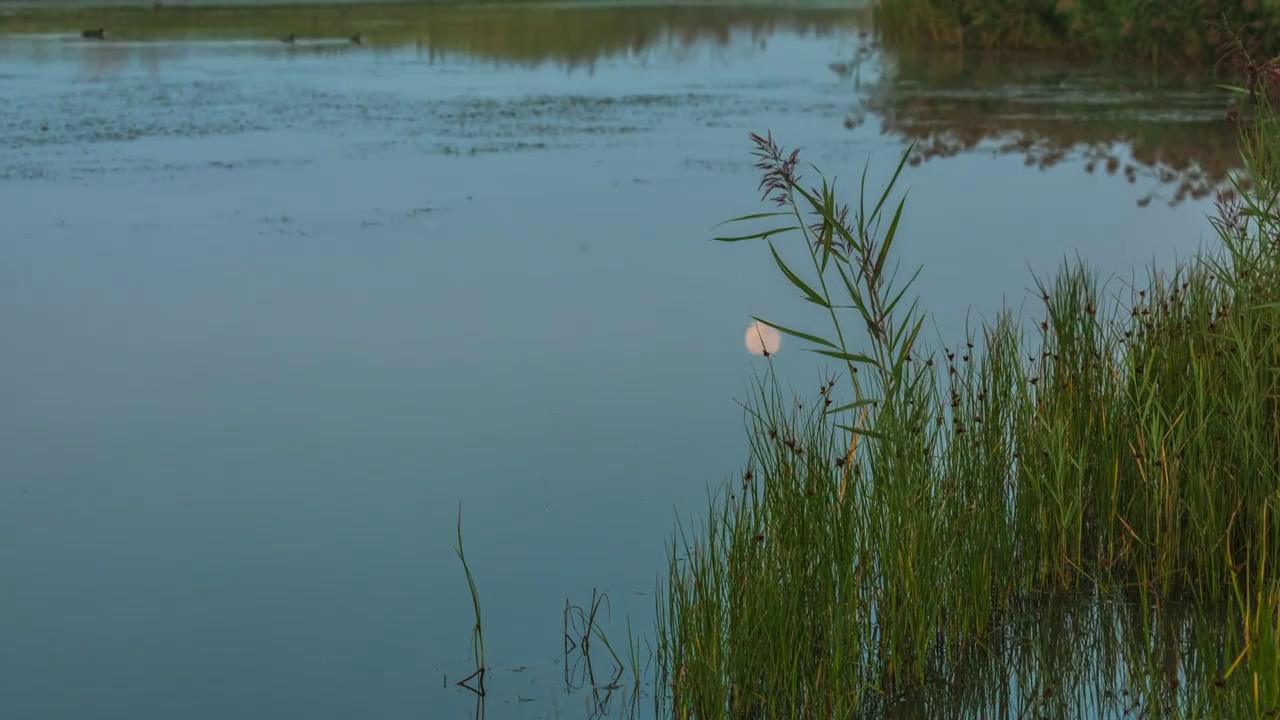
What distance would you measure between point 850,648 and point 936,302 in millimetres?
3515

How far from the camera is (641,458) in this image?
4430 millimetres

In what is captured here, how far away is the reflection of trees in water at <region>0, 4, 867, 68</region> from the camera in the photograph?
1775 cm

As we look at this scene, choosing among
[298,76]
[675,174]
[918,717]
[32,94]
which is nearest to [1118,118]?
[675,174]

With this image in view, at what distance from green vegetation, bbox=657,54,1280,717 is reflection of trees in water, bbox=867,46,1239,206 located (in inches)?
204

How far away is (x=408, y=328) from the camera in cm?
586

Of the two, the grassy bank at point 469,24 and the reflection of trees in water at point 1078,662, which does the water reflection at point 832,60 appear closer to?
the grassy bank at point 469,24

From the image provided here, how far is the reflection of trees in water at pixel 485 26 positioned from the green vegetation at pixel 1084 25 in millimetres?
2964

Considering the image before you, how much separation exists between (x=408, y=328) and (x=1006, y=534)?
3.13m

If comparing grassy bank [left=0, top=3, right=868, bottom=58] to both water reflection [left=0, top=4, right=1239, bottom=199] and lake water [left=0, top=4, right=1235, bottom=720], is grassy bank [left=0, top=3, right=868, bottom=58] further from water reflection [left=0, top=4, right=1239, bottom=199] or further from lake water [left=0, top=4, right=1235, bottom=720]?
lake water [left=0, top=4, right=1235, bottom=720]

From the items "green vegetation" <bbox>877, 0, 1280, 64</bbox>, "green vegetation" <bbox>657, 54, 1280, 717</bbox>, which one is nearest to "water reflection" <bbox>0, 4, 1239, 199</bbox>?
"green vegetation" <bbox>877, 0, 1280, 64</bbox>

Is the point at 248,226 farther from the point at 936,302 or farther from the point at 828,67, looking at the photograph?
the point at 828,67

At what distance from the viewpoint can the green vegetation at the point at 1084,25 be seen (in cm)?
1248

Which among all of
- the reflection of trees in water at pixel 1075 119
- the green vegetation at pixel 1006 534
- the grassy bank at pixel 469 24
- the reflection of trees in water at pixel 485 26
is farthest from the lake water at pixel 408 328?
the grassy bank at pixel 469 24

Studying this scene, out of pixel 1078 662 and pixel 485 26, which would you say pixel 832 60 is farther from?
pixel 1078 662
